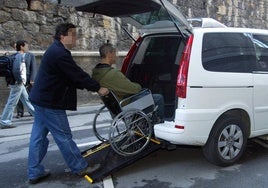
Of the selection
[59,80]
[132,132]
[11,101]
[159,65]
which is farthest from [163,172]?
[11,101]

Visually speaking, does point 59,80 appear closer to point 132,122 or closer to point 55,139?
point 55,139

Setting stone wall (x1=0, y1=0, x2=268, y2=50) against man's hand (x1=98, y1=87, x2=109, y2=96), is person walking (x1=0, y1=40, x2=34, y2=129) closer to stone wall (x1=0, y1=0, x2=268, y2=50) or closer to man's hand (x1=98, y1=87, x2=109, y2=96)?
stone wall (x1=0, y1=0, x2=268, y2=50)

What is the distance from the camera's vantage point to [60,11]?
1166 centimetres

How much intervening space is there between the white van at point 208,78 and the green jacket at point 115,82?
0.59m

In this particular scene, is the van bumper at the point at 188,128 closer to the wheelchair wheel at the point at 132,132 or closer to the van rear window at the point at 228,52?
the wheelchair wheel at the point at 132,132

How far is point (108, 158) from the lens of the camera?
4.97m

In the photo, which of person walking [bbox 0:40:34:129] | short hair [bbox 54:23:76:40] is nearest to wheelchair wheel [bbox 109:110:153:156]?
short hair [bbox 54:23:76:40]

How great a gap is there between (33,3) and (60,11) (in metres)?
0.85

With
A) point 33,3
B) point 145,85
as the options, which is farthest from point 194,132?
point 33,3

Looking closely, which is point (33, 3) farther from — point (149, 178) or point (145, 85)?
point (149, 178)

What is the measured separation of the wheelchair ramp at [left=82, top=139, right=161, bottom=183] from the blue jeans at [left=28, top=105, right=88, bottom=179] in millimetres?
217

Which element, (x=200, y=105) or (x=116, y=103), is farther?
(x=116, y=103)

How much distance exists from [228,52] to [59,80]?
2101 millimetres

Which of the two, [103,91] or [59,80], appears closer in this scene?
[59,80]
